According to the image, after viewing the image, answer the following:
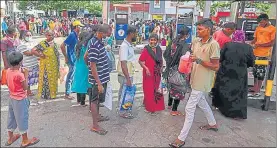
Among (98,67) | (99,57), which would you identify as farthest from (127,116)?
(99,57)

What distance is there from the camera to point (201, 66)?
3.36 meters

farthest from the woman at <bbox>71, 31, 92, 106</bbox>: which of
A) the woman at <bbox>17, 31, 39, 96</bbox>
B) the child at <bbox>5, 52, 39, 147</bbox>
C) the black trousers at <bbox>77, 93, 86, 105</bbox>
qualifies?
the child at <bbox>5, 52, 39, 147</bbox>

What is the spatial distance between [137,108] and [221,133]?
61.5 inches

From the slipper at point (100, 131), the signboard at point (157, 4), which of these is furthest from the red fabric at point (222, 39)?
the signboard at point (157, 4)

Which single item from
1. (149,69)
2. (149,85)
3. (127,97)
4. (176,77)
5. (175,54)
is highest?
(175,54)

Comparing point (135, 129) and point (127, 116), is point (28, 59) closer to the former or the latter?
point (127, 116)

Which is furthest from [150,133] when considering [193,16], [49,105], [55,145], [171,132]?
[193,16]

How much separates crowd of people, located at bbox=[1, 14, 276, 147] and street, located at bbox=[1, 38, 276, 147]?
15 cm

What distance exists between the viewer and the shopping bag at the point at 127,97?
4176 mm

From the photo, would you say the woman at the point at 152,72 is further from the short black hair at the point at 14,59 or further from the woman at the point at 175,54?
the short black hair at the point at 14,59

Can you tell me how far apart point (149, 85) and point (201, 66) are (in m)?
1.19

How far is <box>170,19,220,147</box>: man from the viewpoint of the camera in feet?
10.8

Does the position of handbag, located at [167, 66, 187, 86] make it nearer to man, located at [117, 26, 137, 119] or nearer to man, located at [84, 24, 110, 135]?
man, located at [117, 26, 137, 119]

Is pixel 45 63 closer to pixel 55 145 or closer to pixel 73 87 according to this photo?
pixel 73 87
